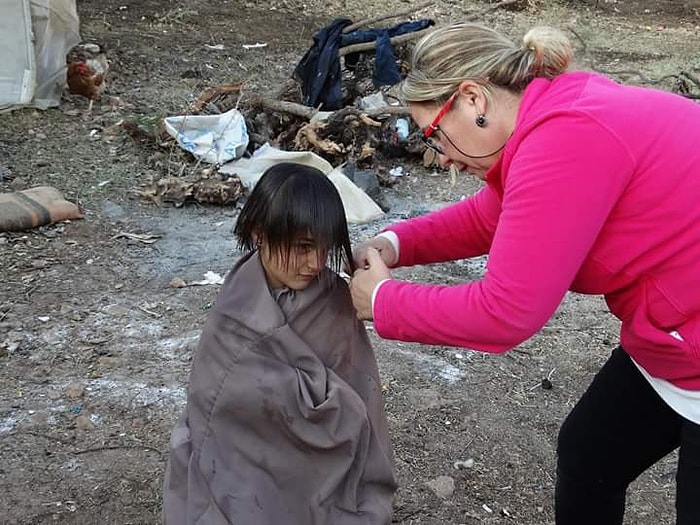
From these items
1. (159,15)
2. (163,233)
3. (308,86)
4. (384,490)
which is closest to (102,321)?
(163,233)

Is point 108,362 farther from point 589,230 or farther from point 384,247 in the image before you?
point 589,230

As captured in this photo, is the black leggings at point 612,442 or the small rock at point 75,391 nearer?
the black leggings at point 612,442

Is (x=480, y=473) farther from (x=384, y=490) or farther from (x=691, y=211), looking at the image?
(x=691, y=211)

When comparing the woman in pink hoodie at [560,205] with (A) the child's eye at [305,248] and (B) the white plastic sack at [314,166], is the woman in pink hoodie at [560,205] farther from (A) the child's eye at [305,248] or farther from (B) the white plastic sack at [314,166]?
(B) the white plastic sack at [314,166]

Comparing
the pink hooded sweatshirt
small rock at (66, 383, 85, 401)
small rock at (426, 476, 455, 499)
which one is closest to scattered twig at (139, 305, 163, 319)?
small rock at (66, 383, 85, 401)

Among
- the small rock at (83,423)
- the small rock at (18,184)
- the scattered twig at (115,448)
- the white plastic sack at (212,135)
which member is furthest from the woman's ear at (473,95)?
the small rock at (18,184)

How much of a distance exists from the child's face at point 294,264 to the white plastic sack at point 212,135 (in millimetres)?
4207

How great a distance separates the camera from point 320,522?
2020 mm

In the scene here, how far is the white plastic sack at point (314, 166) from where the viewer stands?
558 centimetres

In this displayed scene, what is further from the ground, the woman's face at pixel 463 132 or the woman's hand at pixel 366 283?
the woman's face at pixel 463 132

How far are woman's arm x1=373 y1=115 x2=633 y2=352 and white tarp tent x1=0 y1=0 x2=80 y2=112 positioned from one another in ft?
20.9

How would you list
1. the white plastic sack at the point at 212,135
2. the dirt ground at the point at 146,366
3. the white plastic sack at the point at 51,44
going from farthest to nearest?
the white plastic sack at the point at 51,44, the white plastic sack at the point at 212,135, the dirt ground at the point at 146,366

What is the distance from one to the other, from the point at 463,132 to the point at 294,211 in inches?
16.6

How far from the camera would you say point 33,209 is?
5059 mm
